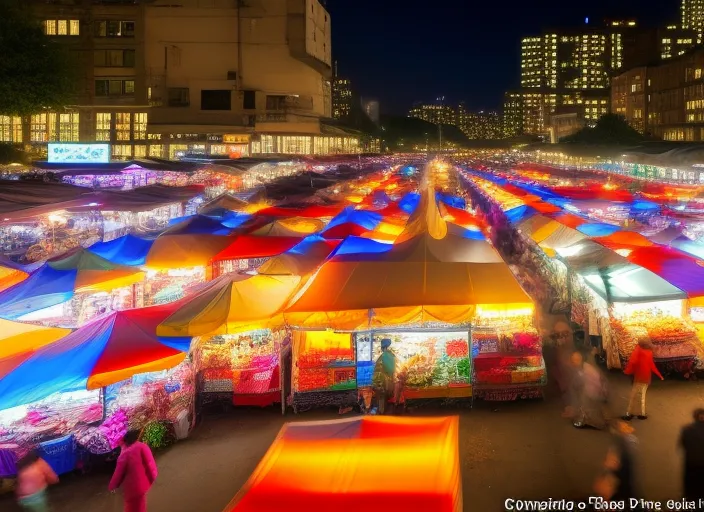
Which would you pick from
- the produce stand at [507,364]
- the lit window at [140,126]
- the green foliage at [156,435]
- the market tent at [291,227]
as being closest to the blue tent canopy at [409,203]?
the market tent at [291,227]

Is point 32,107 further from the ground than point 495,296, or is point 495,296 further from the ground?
point 32,107

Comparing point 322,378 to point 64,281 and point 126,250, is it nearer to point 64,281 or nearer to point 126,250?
point 64,281

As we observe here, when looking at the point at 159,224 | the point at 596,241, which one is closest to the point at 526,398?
the point at 596,241

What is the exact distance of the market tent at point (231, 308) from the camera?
979 cm

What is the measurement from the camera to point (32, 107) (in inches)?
1711

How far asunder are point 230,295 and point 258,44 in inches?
2293

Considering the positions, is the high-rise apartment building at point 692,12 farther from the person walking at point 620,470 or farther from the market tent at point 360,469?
the market tent at point 360,469

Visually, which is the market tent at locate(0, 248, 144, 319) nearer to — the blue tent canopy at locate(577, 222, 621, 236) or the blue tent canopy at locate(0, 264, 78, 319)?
the blue tent canopy at locate(0, 264, 78, 319)

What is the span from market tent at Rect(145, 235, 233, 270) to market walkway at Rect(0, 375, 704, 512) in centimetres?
658

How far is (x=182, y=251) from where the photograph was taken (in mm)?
15867

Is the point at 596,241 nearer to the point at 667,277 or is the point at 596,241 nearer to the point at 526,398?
the point at 667,277

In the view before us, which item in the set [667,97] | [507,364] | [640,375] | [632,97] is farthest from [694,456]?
[632,97]

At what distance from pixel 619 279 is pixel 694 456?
473 cm

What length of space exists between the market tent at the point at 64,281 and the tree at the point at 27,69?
33028 millimetres
